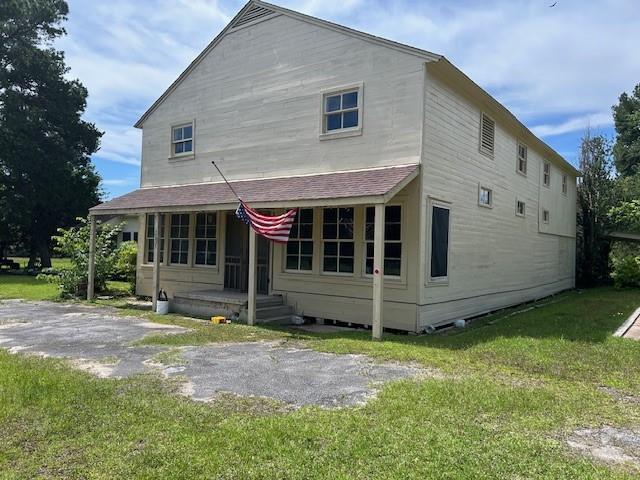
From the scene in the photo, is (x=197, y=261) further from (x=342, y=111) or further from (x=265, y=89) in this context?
(x=342, y=111)

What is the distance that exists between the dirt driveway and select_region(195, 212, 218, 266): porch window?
3784 millimetres

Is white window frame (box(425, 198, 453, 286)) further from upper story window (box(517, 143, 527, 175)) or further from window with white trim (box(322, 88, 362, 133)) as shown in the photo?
upper story window (box(517, 143, 527, 175))

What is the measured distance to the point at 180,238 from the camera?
15.0 metres

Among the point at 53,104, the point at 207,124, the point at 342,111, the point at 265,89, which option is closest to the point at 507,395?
the point at 342,111

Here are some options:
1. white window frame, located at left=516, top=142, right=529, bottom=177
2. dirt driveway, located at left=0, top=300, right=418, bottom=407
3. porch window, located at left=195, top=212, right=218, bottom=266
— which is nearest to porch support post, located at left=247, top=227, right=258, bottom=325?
dirt driveway, located at left=0, top=300, right=418, bottom=407

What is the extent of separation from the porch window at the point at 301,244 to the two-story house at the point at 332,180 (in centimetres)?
4

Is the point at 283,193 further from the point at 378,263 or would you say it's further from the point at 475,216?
the point at 475,216

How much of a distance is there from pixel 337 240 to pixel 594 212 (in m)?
18.6

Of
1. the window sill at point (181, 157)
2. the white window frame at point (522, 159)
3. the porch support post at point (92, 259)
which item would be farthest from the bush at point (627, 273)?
the porch support post at point (92, 259)

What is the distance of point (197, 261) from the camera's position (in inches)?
572

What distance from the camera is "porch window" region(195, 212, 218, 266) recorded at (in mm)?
14117

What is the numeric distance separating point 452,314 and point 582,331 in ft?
8.66

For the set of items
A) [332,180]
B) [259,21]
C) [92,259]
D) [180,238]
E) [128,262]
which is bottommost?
[128,262]

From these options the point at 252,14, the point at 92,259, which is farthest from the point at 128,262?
the point at 252,14
